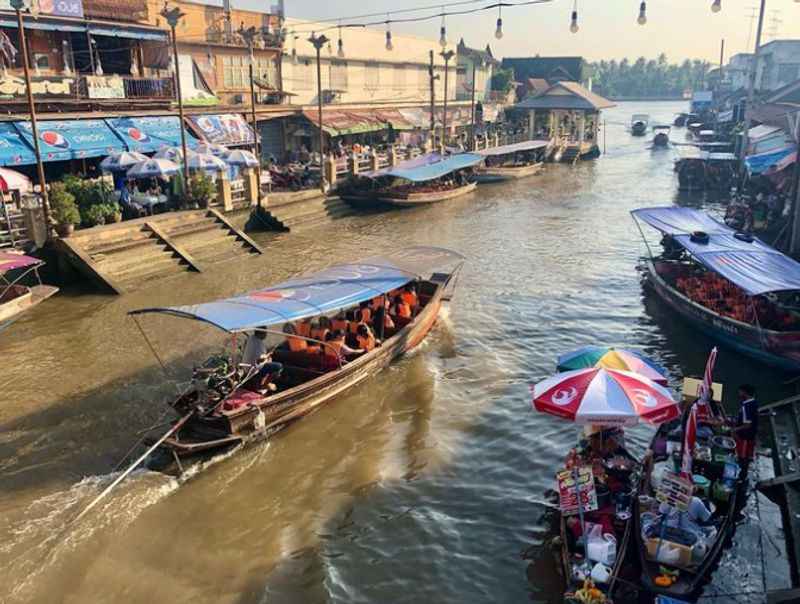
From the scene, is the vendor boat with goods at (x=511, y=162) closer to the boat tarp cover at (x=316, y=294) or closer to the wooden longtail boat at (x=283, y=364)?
the boat tarp cover at (x=316, y=294)

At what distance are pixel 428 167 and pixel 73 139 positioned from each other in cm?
1728

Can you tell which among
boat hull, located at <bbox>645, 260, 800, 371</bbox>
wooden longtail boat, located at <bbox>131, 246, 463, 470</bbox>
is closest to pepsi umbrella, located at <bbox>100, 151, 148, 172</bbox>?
wooden longtail boat, located at <bbox>131, 246, 463, 470</bbox>

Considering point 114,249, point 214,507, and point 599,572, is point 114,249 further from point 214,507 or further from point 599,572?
point 599,572

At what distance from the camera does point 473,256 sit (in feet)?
82.7

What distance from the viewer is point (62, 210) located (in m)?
19.6

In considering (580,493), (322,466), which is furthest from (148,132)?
(580,493)

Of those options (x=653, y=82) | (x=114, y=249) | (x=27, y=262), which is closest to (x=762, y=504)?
(x=27, y=262)

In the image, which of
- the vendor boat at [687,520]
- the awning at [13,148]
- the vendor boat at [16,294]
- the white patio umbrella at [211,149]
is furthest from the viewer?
the white patio umbrella at [211,149]

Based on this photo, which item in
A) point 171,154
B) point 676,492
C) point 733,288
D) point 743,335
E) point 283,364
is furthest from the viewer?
point 171,154

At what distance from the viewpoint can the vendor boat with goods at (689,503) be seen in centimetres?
762

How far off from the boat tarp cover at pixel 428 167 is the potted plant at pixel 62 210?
52.9 feet

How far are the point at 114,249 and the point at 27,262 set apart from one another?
18.5 ft

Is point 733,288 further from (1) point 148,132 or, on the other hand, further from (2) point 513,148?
(2) point 513,148

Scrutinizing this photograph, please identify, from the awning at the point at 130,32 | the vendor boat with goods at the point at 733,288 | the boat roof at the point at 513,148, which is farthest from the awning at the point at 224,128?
the vendor boat with goods at the point at 733,288
